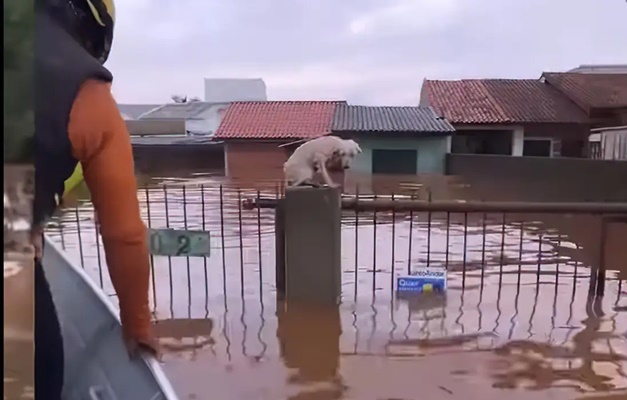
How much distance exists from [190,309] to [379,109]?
7.08 feet

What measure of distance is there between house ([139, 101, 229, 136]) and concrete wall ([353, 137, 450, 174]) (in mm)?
1581

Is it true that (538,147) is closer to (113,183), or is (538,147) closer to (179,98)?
(179,98)

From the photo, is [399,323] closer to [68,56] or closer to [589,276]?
[589,276]

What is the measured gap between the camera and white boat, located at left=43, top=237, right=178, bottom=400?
3.79 ft

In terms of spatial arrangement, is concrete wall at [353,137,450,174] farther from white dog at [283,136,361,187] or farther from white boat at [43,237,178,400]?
white boat at [43,237,178,400]

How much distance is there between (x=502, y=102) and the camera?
7.44m

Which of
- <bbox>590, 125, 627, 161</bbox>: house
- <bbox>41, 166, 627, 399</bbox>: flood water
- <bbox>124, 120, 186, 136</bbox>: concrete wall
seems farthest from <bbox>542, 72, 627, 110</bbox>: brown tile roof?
<bbox>124, 120, 186, 136</bbox>: concrete wall

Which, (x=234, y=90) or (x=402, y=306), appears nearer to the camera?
(x=234, y=90)

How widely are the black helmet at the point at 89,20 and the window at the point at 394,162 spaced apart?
4.16 metres

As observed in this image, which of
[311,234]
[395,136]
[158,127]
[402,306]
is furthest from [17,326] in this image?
[395,136]

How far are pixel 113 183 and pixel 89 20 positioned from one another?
29 cm

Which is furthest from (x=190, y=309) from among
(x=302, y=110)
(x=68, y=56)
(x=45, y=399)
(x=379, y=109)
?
A: (x=68, y=56)

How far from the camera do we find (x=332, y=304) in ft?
11.1

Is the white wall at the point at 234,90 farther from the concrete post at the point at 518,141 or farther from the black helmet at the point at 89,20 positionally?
the concrete post at the point at 518,141
